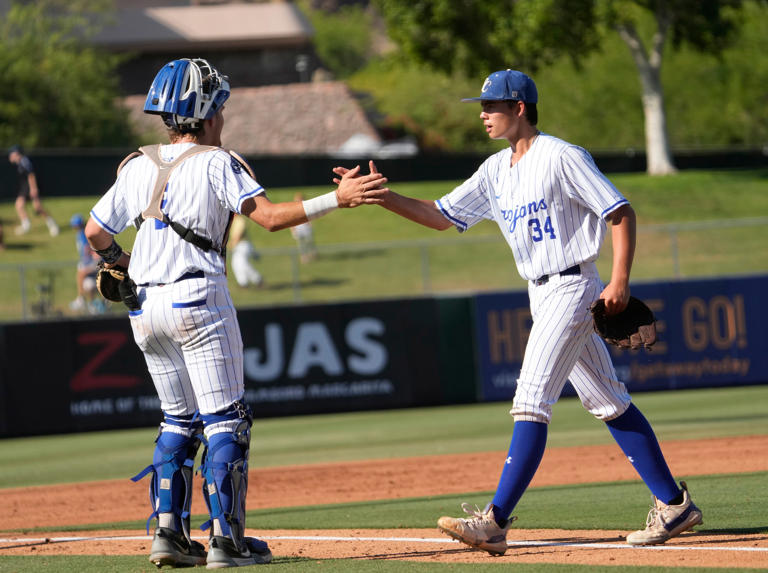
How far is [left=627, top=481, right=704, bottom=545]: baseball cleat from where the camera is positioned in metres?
5.09

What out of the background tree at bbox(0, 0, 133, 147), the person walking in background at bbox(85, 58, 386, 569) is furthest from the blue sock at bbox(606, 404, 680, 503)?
the background tree at bbox(0, 0, 133, 147)

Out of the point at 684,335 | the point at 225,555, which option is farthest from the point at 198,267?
the point at 684,335

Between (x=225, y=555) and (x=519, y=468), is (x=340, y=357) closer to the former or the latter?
(x=519, y=468)

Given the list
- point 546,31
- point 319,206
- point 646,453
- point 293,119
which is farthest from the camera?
point 293,119

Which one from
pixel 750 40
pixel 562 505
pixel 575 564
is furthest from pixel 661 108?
pixel 575 564

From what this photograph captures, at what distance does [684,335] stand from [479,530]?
10828mm

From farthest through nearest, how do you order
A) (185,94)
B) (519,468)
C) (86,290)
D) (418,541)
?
(86,290)
(418,541)
(519,468)
(185,94)

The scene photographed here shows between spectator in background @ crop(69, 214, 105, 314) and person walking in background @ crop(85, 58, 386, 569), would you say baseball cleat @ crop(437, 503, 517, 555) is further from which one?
spectator in background @ crop(69, 214, 105, 314)

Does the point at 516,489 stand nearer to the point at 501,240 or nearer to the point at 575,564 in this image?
the point at 575,564

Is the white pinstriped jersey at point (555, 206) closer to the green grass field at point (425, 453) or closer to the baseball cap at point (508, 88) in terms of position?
the baseball cap at point (508, 88)

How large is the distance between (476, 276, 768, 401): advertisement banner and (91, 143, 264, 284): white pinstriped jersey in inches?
409

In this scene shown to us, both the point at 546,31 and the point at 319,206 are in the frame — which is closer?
the point at 319,206

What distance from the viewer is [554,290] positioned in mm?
5020

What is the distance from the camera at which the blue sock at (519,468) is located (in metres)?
4.96
